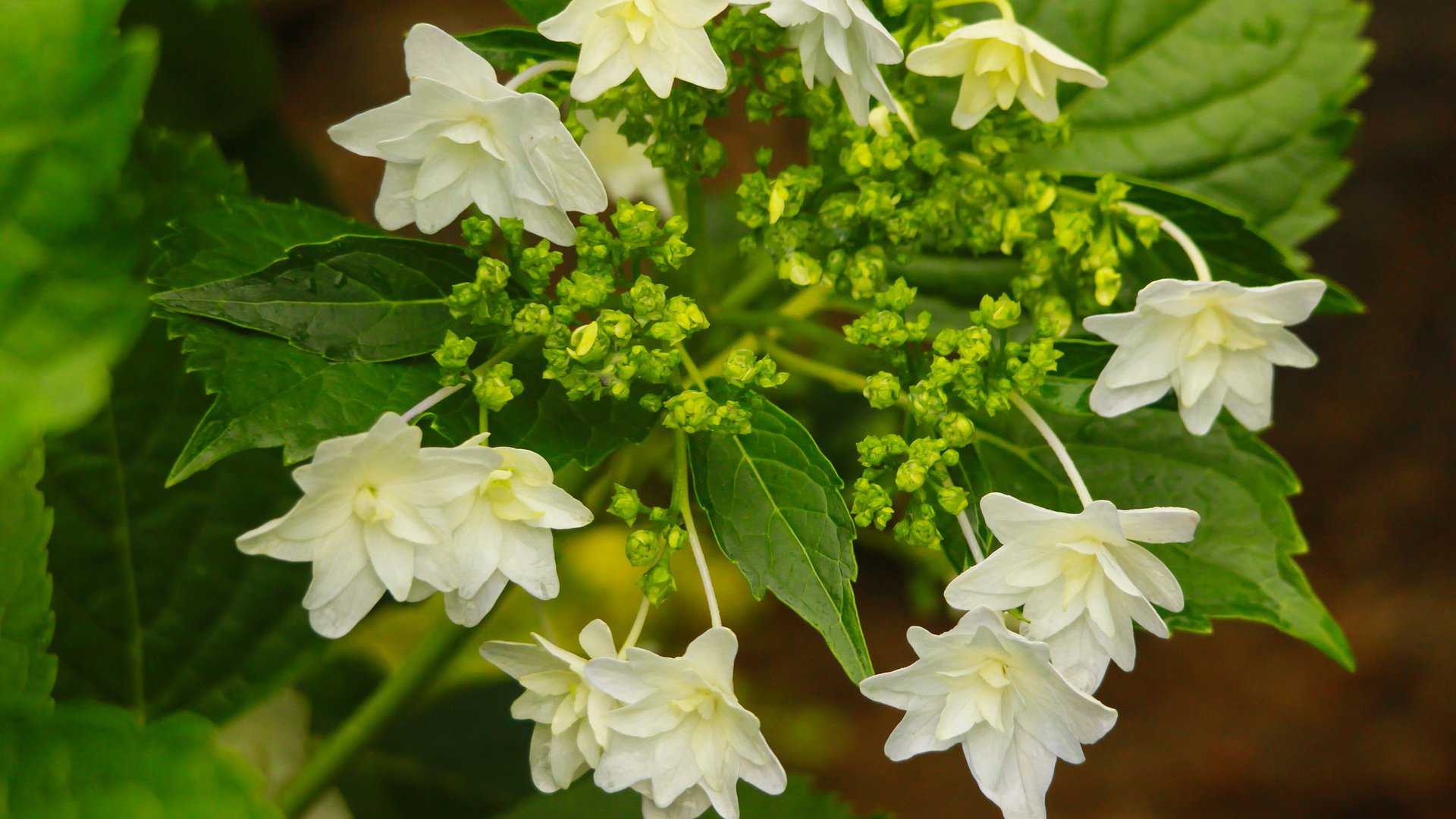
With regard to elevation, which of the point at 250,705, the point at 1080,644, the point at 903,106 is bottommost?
the point at 250,705

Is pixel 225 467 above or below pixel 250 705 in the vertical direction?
above

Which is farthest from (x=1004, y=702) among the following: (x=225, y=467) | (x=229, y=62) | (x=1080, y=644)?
(x=229, y=62)

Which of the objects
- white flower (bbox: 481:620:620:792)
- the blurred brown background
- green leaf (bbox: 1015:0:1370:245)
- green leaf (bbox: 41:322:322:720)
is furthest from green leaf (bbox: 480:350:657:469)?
the blurred brown background

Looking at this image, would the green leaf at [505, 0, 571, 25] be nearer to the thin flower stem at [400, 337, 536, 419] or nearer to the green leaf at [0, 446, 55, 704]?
the thin flower stem at [400, 337, 536, 419]

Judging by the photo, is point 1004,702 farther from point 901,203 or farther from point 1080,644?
point 901,203

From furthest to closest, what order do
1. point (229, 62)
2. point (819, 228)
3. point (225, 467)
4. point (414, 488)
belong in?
point (229, 62)
point (225, 467)
point (819, 228)
point (414, 488)

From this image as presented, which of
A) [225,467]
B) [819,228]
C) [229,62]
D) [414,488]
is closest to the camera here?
[414,488]
